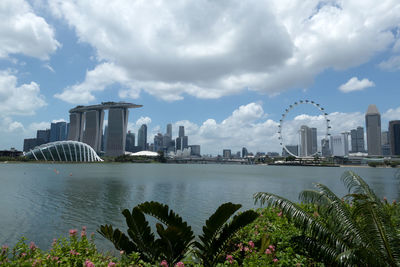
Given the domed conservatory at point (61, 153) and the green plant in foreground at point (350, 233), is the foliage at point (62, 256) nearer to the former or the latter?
the green plant in foreground at point (350, 233)

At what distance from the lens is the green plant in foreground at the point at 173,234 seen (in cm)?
659

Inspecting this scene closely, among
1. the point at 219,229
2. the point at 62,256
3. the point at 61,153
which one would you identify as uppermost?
the point at 61,153

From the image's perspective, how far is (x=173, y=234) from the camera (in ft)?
21.1

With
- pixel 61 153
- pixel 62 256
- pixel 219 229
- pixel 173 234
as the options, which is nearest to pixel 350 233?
pixel 219 229

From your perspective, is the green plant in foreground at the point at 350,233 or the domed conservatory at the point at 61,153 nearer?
the green plant in foreground at the point at 350,233

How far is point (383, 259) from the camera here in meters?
5.94

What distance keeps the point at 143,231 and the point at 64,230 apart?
10908 millimetres

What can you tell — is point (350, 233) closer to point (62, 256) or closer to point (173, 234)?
point (173, 234)

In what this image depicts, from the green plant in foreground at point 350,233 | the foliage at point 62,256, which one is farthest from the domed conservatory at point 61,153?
the green plant in foreground at point 350,233

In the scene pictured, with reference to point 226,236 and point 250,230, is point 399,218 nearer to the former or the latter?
point 250,230

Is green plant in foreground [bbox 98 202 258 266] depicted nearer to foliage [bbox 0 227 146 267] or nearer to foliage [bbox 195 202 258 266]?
foliage [bbox 195 202 258 266]

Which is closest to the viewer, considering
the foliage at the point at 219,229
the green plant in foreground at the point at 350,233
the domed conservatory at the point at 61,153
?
the green plant in foreground at the point at 350,233

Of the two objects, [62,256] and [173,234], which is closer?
[62,256]

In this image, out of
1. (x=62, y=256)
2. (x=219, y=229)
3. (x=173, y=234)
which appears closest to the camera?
(x=62, y=256)
